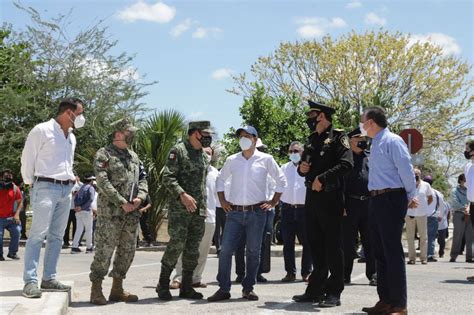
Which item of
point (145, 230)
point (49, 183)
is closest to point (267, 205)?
point (49, 183)

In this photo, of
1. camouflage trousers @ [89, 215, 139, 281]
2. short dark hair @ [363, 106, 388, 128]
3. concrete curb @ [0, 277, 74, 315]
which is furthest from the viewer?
camouflage trousers @ [89, 215, 139, 281]

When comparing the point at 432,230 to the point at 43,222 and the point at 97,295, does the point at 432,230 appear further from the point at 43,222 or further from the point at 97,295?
the point at 43,222

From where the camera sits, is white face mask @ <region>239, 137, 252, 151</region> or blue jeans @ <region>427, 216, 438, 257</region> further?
blue jeans @ <region>427, 216, 438, 257</region>

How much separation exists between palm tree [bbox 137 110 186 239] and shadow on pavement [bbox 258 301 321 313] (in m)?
12.7

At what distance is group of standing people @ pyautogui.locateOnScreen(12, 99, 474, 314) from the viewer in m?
7.00

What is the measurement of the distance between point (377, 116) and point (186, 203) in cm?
237

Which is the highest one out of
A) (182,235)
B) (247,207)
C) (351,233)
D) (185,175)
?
(185,175)

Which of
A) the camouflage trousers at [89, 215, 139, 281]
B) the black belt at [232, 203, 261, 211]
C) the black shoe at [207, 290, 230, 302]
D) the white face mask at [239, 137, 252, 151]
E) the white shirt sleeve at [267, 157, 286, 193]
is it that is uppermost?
the white face mask at [239, 137, 252, 151]

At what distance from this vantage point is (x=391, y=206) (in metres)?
6.93

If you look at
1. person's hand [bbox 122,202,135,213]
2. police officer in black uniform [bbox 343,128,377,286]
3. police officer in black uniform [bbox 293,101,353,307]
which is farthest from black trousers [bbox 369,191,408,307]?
police officer in black uniform [bbox 343,128,377,286]

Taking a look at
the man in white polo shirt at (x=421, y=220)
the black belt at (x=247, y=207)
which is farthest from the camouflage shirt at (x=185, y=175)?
the man in white polo shirt at (x=421, y=220)

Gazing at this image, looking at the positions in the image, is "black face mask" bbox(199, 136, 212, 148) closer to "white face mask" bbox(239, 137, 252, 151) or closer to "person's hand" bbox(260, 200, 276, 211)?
"white face mask" bbox(239, 137, 252, 151)

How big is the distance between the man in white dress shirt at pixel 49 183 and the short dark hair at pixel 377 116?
3.13 meters

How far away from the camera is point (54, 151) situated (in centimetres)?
743
